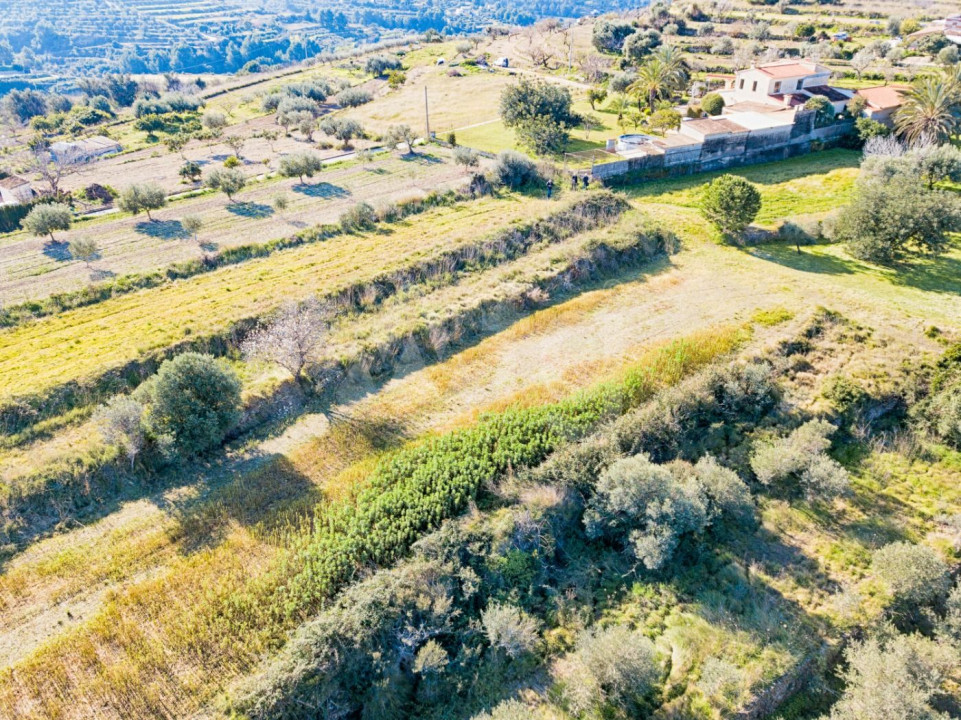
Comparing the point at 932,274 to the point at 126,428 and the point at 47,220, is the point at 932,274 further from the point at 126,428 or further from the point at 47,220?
the point at 47,220

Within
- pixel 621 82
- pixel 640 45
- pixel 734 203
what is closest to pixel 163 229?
pixel 734 203

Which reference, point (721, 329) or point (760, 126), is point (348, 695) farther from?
point (760, 126)

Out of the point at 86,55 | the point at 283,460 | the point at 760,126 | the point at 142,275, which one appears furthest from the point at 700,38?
the point at 86,55

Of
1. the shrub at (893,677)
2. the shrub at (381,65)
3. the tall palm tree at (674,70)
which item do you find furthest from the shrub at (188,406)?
the shrub at (381,65)

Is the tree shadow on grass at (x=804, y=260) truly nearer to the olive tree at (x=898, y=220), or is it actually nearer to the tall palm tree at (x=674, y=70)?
the olive tree at (x=898, y=220)

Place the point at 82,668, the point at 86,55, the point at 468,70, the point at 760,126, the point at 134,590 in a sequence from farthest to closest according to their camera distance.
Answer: the point at 86,55, the point at 468,70, the point at 760,126, the point at 134,590, the point at 82,668
